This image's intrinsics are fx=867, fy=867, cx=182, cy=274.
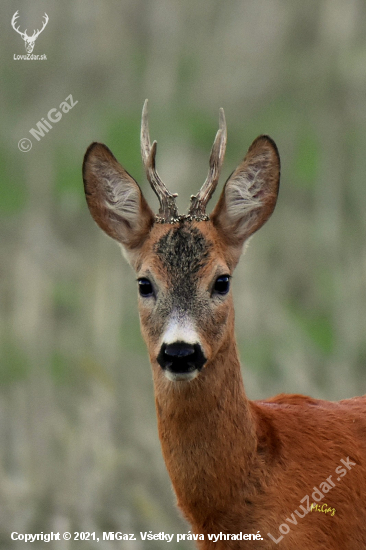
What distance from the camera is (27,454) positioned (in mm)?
9227

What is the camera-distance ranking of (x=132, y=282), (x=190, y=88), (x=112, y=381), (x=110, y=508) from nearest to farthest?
(x=110, y=508)
(x=112, y=381)
(x=132, y=282)
(x=190, y=88)

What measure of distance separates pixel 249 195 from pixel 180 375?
133 centimetres

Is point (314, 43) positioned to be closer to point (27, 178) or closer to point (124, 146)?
point (124, 146)

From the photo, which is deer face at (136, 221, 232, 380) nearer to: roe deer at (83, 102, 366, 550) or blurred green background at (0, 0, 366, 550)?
roe deer at (83, 102, 366, 550)

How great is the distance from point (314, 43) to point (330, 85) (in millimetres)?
587

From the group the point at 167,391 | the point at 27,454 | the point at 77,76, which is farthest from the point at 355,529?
the point at 77,76

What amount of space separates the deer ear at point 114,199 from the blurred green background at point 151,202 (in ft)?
14.7

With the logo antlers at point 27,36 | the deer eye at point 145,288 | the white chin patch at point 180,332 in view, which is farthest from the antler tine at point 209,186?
the logo antlers at point 27,36

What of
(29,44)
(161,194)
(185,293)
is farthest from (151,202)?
(185,293)

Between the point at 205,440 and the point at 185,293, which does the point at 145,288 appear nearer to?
the point at 185,293

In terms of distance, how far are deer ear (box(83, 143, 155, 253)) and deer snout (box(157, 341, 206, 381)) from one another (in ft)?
3.16

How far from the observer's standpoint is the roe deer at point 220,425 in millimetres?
4445

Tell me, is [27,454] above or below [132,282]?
below

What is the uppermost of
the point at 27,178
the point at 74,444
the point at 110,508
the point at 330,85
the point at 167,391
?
the point at 330,85
